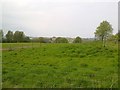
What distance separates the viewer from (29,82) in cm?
677

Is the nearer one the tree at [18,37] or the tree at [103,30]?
the tree at [103,30]

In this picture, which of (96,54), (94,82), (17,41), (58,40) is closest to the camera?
(94,82)

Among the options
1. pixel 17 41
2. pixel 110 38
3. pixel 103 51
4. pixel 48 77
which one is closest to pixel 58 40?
pixel 17 41

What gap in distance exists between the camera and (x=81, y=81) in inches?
269

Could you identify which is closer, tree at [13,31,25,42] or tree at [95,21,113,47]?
tree at [95,21,113,47]

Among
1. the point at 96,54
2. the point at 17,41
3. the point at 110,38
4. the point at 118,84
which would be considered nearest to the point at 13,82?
the point at 118,84

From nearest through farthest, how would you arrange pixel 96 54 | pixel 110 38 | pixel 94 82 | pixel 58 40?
pixel 94 82, pixel 96 54, pixel 110 38, pixel 58 40

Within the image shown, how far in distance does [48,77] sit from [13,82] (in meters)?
1.25

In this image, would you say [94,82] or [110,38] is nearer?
[94,82]

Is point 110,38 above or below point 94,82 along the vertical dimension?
above

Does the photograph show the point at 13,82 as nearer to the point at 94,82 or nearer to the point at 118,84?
the point at 94,82

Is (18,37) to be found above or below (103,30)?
below

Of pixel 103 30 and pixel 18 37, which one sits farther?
pixel 18 37

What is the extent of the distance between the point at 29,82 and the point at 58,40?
25972 mm
